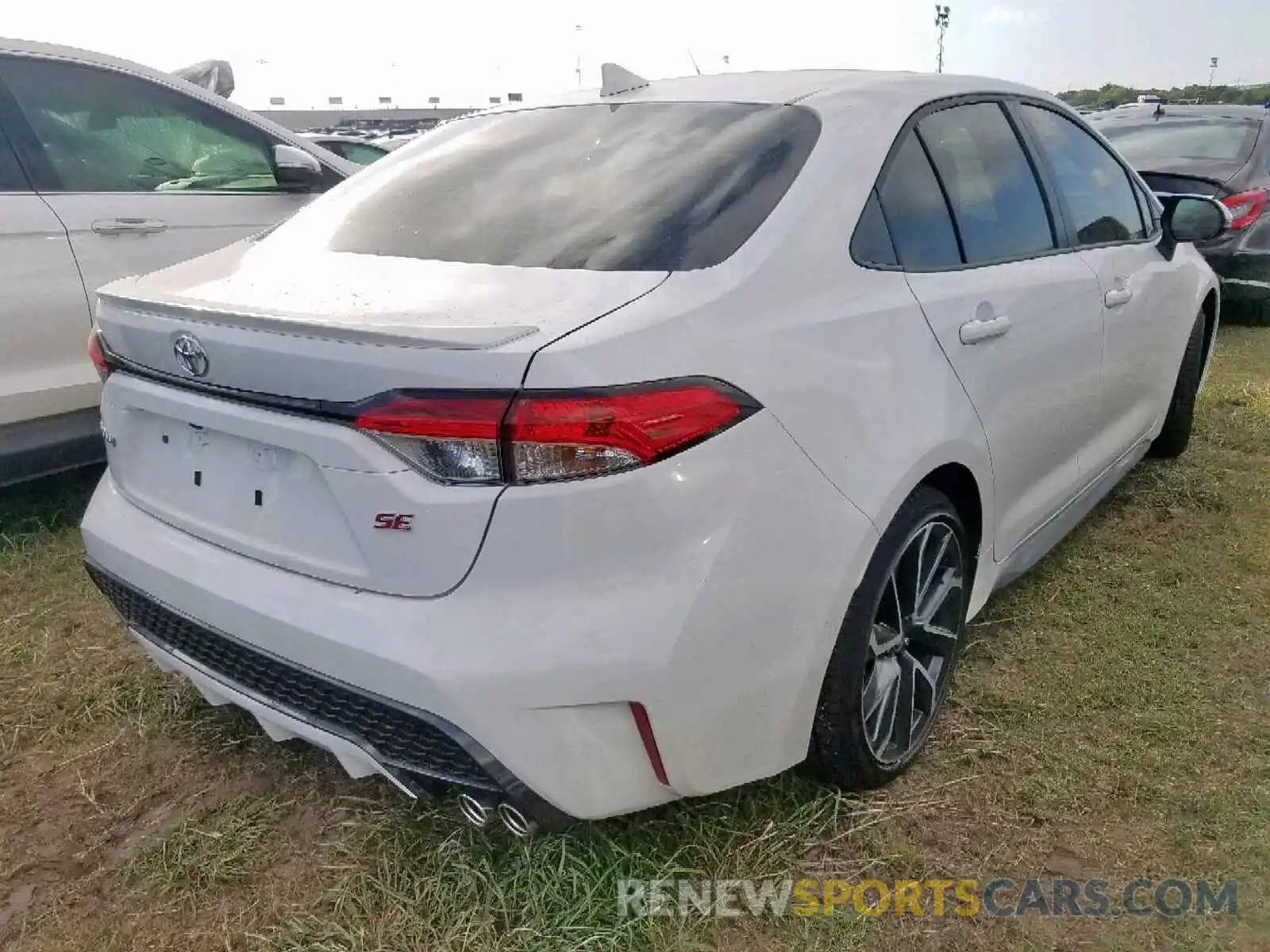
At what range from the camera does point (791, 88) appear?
2312 mm

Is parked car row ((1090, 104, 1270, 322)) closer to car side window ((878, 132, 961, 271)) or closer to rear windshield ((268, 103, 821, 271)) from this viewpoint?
car side window ((878, 132, 961, 271))

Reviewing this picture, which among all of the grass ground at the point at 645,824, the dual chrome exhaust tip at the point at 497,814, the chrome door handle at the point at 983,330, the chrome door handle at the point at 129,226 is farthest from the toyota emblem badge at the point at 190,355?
the chrome door handle at the point at 129,226

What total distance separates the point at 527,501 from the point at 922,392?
92 cm

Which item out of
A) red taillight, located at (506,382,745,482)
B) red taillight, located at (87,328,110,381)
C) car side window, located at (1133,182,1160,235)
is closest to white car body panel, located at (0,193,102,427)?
red taillight, located at (87,328,110,381)

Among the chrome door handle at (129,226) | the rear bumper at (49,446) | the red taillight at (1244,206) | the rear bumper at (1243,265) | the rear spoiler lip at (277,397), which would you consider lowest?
the rear bumper at (1243,265)

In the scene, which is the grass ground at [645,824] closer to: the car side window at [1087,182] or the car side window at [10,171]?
the car side window at [1087,182]

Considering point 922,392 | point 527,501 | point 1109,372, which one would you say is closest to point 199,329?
point 527,501

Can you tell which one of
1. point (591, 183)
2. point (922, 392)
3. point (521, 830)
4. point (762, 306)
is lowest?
point (521, 830)

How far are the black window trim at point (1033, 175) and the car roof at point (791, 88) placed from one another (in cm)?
3

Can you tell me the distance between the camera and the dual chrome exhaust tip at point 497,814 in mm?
1695

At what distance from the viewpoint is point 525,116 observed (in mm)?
2572

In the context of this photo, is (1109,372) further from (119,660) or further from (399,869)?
(119,660)

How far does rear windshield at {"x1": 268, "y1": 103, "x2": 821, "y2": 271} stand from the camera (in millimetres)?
1882

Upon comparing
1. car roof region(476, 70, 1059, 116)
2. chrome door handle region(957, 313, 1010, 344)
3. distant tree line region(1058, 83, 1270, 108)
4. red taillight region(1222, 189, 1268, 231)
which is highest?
car roof region(476, 70, 1059, 116)
